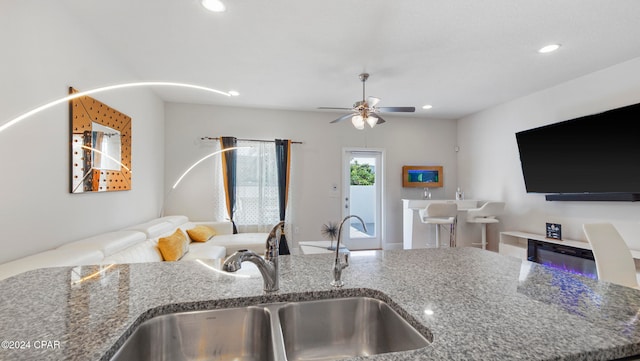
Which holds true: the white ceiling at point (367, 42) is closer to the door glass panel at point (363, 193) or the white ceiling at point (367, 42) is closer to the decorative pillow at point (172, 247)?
the door glass panel at point (363, 193)

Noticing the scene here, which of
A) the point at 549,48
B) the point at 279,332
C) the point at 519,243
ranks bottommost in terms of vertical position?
the point at 519,243

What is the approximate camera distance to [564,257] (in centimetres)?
340

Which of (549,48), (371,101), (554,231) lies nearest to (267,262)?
(371,101)

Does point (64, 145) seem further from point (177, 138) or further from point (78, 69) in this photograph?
point (177, 138)

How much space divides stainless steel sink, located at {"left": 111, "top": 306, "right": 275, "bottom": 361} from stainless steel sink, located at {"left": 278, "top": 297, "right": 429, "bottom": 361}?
0.09 metres

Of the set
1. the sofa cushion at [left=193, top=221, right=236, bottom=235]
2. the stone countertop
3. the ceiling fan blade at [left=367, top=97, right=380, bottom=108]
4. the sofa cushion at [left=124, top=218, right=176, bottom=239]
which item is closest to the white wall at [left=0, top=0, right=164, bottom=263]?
the sofa cushion at [left=124, top=218, right=176, bottom=239]

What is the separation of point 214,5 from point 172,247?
2.32 meters

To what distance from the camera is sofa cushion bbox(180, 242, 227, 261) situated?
3179mm

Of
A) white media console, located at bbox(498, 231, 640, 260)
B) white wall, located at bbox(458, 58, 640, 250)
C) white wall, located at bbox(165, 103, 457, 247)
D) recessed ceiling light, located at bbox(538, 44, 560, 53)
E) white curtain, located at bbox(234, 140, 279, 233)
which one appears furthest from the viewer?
white curtain, located at bbox(234, 140, 279, 233)

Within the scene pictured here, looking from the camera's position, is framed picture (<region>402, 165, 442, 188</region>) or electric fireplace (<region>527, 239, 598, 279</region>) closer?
electric fireplace (<region>527, 239, 598, 279</region>)

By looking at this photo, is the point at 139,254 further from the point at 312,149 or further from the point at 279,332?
the point at 312,149

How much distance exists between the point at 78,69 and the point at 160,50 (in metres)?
0.76

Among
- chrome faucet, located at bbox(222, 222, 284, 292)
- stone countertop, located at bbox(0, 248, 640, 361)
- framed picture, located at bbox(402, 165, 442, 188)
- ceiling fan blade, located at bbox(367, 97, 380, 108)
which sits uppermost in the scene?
ceiling fan blade, located at bbox(367, 97, 380, 108)

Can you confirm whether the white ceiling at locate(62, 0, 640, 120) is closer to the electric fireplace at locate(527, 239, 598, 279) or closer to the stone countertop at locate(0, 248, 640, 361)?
the stone countertop at locate(0, 248, 640, 361)
